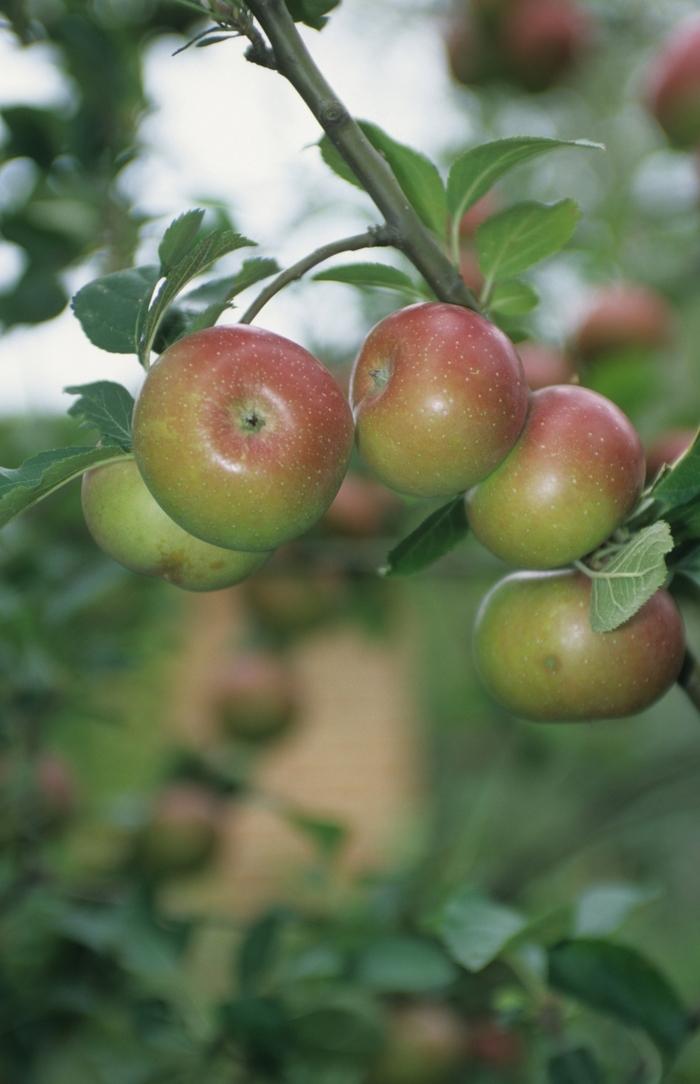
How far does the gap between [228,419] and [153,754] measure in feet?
5.46

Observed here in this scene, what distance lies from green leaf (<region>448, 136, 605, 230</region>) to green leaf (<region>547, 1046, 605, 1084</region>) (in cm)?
50

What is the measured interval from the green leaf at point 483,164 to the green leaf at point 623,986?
0.41 m

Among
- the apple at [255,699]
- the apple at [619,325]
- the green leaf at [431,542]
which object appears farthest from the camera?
the apple at [255,699]

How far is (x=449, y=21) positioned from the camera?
5.04 ft

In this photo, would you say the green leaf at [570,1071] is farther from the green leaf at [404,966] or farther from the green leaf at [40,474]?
the green leaf at [40,474]

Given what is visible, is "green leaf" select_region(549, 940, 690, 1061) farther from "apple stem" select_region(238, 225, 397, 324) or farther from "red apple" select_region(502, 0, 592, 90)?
"red apple" select_region(502, 0, 592, 90)

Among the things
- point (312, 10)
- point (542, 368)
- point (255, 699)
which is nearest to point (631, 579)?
point (312, 10)

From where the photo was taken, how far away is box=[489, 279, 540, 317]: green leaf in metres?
0.56

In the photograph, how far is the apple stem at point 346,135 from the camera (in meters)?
0.43

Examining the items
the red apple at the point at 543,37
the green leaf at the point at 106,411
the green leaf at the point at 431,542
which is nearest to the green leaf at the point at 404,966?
the green leaf at the point at 431,542

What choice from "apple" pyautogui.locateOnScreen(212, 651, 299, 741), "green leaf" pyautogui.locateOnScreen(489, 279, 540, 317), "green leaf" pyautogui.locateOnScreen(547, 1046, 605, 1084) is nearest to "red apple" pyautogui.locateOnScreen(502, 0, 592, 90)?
"apple" pyautogui.locateOnScreen(212, 651, 299, 741)

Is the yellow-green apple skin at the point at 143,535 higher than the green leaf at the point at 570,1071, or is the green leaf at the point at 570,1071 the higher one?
the yellow-green apple skin at the point at 143,535

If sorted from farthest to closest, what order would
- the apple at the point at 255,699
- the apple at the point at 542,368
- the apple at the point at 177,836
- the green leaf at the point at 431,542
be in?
the apple at the point at 255,699, the apple at the point at 177,836, the apple at the point at 542,368, the green leaf at the point at 431,542

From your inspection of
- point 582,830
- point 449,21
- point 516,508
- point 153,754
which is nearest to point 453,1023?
point 582,830
